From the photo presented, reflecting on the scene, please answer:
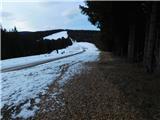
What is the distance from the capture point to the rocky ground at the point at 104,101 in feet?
29.5

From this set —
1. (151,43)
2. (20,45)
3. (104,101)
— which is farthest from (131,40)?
(20,45)

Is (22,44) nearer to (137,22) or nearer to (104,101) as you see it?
(137,22)

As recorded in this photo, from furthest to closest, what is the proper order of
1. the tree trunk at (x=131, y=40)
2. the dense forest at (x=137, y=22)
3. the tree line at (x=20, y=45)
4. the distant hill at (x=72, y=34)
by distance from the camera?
the distant hill at (x=72, y=34) → the tree line at (x=20, y=45) → the tree trunk at (x=131, y=40) → the dense forest at (x=137, y=22)

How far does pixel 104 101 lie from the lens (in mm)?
10727

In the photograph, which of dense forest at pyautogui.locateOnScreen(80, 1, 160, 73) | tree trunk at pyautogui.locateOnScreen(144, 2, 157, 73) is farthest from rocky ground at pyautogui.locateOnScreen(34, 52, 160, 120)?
dense forest at pyautogui.locateOnScreen(80, 1, 160, 73)

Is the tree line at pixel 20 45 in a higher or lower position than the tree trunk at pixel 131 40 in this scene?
lower

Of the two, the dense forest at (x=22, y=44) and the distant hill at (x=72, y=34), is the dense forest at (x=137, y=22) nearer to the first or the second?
the dense forest at (x=22, y=44)

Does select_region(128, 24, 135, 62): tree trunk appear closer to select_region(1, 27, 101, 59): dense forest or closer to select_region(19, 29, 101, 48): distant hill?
select_region(1, 27, 101, 59): dense forest

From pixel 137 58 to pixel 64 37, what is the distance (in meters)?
71.3

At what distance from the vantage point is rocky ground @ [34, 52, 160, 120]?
8977 mm

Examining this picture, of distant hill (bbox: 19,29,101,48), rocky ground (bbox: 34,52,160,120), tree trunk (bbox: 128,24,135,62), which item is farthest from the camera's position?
distant hill (bbox: 19,29,101,48)

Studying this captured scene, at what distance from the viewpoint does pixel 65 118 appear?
880cm

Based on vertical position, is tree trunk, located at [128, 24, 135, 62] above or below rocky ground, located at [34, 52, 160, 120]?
below

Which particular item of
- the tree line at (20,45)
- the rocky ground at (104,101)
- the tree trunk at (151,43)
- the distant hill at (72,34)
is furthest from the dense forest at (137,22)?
the distant hill at (72,34)
